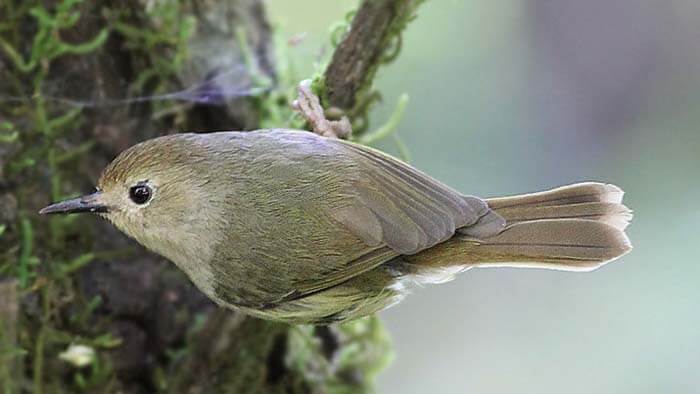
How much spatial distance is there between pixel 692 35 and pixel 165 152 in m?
3.74

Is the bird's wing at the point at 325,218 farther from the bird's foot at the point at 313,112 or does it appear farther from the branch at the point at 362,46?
the branch at the point at 362,46

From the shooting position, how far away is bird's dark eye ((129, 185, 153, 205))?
7.71 ft

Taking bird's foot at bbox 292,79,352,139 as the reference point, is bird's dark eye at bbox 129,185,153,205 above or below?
below

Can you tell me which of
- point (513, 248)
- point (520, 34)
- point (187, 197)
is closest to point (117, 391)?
point (187, 197)

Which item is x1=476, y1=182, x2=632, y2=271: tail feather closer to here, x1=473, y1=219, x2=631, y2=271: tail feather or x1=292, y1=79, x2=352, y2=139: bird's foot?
x1=473, y1=219, x2=631, y2=271: tail feather

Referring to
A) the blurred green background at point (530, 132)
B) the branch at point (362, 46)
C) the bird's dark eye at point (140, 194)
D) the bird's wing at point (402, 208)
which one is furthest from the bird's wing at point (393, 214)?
the blurred green background at point (530, 132)

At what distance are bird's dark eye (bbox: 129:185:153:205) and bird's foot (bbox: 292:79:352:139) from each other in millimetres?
423

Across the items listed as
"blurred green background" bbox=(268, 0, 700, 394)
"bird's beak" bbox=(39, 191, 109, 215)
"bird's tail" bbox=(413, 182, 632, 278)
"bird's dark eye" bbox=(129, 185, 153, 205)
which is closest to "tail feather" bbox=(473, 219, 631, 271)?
"bird's tail" bbox=(413, 182, 632, 278)

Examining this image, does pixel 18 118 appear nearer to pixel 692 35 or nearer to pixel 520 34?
pixel 520 34

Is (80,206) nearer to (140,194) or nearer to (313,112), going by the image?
(140,194)

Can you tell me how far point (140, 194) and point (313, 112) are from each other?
0.47 m

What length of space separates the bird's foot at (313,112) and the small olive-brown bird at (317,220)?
4 cm

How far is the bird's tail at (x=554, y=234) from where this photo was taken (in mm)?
2311

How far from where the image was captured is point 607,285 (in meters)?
4.56
